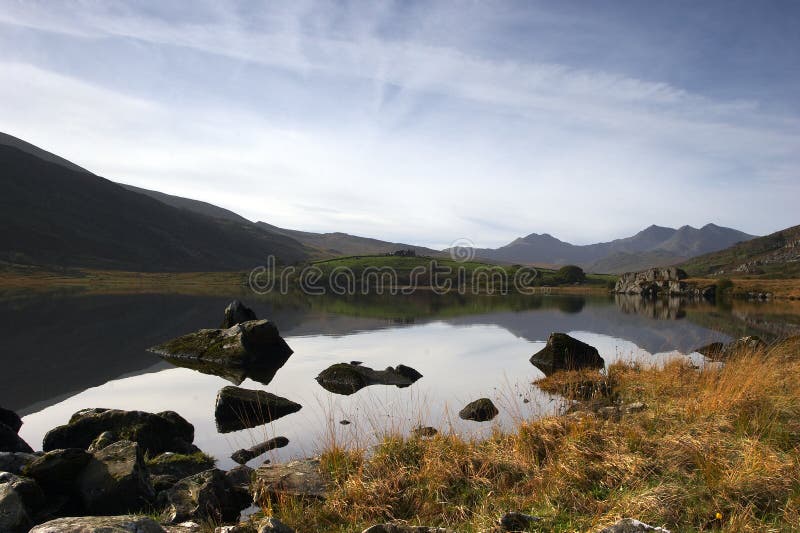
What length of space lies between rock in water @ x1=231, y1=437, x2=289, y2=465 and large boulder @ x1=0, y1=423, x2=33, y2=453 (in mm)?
Result: 5783

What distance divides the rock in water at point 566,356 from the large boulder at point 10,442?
2321 cm

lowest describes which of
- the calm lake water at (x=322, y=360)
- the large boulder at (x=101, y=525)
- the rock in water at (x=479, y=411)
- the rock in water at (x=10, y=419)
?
the calm lake water at (x=322, y=360)

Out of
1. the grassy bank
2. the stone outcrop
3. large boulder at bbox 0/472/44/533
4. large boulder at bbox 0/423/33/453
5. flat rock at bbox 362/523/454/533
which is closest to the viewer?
flat rock at bbox 362/523/454/533

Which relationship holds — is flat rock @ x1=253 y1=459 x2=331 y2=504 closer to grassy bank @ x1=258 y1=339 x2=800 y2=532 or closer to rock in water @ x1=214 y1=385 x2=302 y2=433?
grassy bank @ x1=258 y1=339 x2=800 y2=532

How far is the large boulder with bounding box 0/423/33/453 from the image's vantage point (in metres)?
13.4

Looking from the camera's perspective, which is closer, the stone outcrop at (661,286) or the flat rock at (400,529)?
the flat rock at (400,529)

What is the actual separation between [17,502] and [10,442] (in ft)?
21.8

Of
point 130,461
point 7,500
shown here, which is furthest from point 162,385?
point 7,500

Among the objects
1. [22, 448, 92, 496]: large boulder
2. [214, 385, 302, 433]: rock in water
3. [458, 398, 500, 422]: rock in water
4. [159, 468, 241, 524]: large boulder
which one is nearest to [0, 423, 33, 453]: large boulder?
[22, 448, 92, 496]: large boulder

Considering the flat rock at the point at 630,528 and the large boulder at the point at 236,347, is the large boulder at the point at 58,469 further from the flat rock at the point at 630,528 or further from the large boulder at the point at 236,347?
the large boulder at the point at 236,347

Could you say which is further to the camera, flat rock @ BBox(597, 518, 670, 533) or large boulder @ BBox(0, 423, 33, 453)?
large boulder @ BBox(0, 423, 33, 453)

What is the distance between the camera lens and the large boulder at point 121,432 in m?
14.6

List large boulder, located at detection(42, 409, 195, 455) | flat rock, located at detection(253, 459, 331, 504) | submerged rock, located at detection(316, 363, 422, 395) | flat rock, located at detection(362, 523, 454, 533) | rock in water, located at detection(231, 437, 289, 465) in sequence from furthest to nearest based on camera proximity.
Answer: submerged rock, located at detection(316, 363, 422, 395), large boulder, located at detection(42, 409, 195, 455), rock in water, located at detection(231, 437, 289, 465), flat rock, located at detection(253, 459, 331, 504), flat rock, located at detection(362, 523, 454, 533)

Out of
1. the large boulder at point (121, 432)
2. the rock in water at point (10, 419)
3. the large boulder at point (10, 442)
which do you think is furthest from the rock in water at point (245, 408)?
the rock in water at point (10, 419)
